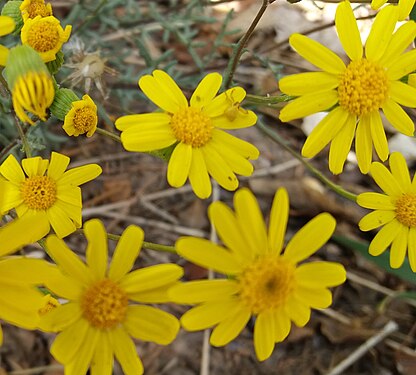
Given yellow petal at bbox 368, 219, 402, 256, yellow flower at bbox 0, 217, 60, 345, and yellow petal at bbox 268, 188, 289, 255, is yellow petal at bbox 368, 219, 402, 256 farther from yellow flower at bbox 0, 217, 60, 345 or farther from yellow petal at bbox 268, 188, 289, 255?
yellow flower at bbox 0, 217, 60, 345

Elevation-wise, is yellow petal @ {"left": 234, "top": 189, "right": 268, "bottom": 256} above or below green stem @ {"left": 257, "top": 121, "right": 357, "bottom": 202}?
above

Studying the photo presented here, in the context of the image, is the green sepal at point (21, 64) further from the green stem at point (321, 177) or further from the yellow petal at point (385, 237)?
the yellow petal at point (385, 237)

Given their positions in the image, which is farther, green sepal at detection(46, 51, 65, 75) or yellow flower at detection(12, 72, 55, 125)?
green sepal at detection(46, 51, 65, 75)

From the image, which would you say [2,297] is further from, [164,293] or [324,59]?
[324,59]

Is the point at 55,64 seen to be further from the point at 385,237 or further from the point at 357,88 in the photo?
the point at 385,237

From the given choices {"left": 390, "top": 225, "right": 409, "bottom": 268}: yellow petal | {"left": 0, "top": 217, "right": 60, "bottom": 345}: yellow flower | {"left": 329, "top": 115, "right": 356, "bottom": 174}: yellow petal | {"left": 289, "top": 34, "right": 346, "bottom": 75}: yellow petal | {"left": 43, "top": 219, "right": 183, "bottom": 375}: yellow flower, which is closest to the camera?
{"left": 0, "top": 217, "right": 60, "bottom": 345}: yellow flower

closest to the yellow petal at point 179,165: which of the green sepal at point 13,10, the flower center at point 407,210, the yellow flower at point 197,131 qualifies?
the yellow flower at point 197,131

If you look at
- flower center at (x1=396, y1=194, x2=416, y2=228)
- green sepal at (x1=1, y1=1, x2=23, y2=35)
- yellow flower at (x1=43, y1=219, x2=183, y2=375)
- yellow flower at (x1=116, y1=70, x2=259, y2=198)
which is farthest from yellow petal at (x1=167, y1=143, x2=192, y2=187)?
flower center at (x1=396, y1=194, x2=416, y2=228)
